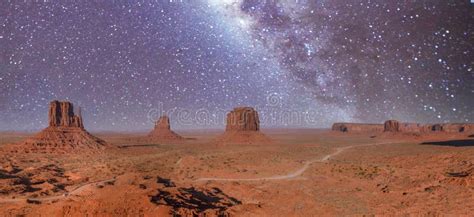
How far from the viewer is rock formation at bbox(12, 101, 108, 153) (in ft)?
259

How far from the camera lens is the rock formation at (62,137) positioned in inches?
3105

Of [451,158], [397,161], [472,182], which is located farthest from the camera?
[397,161]

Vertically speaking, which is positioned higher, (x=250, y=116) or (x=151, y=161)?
(x=250, y=116)

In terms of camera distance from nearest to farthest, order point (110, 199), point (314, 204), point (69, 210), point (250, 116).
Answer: point (69, 210) → point (110, 199) → point (314, 204) → point (250, 116)

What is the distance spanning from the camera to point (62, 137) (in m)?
84.0

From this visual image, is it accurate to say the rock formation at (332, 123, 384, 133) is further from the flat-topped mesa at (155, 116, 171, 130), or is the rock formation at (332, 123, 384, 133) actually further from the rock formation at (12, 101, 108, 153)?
the rock formation at (12, 101, 108, 153)

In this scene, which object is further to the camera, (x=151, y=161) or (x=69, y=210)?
(x=151, y=161)

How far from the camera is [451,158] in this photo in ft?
157

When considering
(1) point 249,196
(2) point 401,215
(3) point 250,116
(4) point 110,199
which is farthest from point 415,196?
(3) point 250,116

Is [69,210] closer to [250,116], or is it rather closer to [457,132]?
[250,116]

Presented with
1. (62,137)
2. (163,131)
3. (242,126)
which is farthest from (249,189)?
(163,131)

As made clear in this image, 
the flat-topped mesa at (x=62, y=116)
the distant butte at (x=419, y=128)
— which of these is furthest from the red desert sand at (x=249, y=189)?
the distant butte at (x=419, y=128)

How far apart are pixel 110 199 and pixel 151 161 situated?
37.2 metres

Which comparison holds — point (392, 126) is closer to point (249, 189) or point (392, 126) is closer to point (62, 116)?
point (62, 116)
